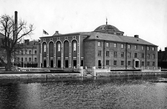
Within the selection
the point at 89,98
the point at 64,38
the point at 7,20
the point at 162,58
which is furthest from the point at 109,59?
the point at 89,98

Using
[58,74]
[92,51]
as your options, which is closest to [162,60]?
[92,51]

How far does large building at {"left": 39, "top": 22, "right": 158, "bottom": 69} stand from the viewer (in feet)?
234

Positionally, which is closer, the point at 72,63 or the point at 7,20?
the point at 7,20

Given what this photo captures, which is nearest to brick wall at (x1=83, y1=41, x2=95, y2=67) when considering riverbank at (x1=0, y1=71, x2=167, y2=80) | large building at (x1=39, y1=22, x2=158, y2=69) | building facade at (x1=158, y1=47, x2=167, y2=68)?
large building at (x1=39, y1=22, x2=158, y2=69)

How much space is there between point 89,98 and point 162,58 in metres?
80.7

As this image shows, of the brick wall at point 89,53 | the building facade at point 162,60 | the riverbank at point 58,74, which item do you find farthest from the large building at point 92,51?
the building facade at point 162,60

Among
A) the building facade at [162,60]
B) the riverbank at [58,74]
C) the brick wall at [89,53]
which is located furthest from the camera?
the building facade at [162,60]

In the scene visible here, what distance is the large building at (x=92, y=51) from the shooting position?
71.4 m

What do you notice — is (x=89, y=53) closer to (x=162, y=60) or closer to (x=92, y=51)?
(x=92, y=51)

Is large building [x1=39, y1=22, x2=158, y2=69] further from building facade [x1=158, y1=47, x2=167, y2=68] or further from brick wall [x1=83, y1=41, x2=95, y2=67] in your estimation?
building facade [x1=158, y1=47, x2=167, y2=68]

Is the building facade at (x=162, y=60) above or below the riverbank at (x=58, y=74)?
above

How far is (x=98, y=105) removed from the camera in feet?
80.6

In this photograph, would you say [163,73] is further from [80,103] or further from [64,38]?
[80,103]

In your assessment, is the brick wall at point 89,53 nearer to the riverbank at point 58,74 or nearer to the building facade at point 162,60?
the riverbank at point 58,74
